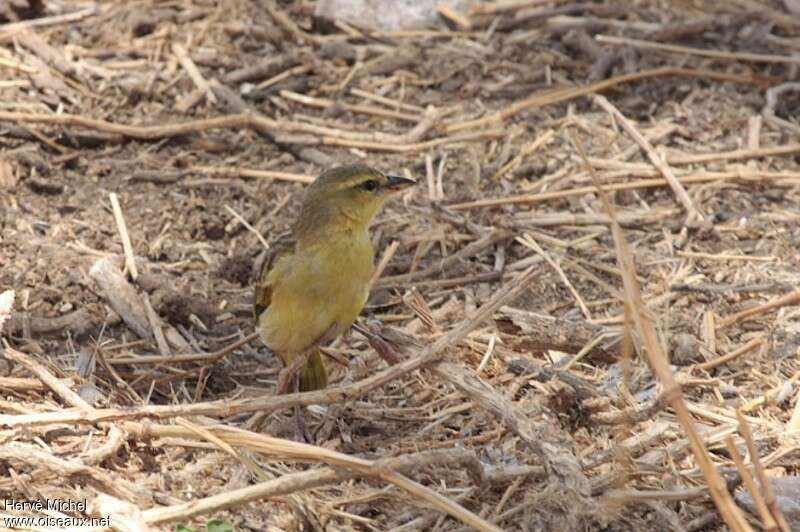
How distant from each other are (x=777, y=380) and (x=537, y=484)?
1371mm

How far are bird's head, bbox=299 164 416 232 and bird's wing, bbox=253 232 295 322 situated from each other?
123mm

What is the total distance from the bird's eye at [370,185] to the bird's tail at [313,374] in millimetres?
755

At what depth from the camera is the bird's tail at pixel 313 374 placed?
547cm

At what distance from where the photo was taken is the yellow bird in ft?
17.0

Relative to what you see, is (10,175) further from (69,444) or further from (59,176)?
(69,444)

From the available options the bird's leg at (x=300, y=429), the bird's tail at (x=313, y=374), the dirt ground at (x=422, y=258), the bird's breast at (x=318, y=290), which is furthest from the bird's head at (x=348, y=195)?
the bird's leg at (x=300, y=429)

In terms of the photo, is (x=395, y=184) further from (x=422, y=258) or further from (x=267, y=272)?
(x=422, y=258)

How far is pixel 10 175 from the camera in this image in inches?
261

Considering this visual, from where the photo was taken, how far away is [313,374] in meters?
5.48

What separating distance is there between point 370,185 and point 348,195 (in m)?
0.13

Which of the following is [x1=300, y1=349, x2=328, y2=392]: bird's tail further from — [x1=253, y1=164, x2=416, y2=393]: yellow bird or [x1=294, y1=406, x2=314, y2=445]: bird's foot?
[x1=294, y1=406, x2=314, y2=445]: bird's foot

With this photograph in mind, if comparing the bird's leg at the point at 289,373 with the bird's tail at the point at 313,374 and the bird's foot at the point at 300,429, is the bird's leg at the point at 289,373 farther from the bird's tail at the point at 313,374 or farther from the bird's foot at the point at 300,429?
the bird's tail at the point at 313,374

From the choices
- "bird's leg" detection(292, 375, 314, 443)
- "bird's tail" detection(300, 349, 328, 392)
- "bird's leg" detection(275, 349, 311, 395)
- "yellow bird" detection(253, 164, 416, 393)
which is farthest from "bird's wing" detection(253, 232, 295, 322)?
"bird's leg" detection(292, 375, 314, 443)

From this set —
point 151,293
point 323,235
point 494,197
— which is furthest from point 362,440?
point 494,197
